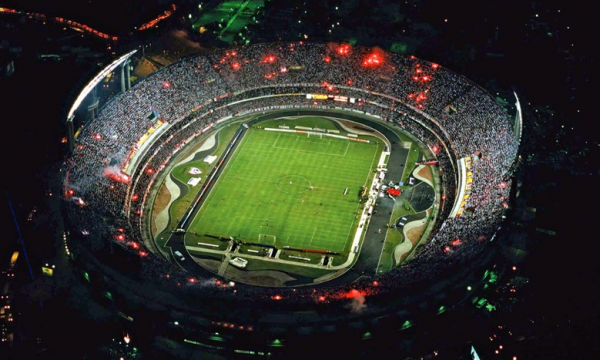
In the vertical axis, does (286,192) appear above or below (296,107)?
below

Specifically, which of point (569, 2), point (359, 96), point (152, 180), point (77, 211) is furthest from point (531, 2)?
point (77, 211)

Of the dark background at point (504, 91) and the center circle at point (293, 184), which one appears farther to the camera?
the center circle at point (293, 184)

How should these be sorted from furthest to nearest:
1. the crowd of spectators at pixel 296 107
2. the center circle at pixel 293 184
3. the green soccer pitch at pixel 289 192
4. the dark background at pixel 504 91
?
the center circle at pixel 293 184 → the green soccer pitch at pixel 289 192 → the crowd of spectators at pixel 296 107 → the dark background at pixel 504 91

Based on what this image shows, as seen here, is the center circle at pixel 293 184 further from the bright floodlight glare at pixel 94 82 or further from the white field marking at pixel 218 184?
the bright floodlight glare at pixel 94 82

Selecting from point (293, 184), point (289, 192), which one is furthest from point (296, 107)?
point (289, 192)

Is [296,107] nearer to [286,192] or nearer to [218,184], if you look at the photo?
[286,192]

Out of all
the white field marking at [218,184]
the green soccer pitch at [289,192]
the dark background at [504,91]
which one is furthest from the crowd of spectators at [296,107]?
the green soccer pitch at [289,192]

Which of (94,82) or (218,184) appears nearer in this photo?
(94,82)
